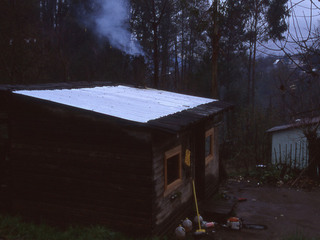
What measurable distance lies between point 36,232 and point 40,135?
93.2 inches

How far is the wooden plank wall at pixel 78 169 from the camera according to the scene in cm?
743

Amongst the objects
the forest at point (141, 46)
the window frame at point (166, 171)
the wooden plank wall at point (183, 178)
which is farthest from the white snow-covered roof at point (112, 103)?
the forest at point (141, 46)

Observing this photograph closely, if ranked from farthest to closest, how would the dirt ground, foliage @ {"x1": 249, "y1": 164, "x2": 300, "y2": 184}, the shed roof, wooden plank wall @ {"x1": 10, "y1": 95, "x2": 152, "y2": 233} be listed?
1. foliage @ {"x1": 249, "y1": 164, "x2": 300, "y2": 184}
2. the dirt ground
3. wooden plank wall @ {"x1": 10, "y1": 95, "x2": 152, "y2": 233}
4. the shed roof

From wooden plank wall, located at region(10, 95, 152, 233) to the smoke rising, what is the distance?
61.0 ft

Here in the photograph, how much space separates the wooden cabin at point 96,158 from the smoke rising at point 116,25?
17.6m

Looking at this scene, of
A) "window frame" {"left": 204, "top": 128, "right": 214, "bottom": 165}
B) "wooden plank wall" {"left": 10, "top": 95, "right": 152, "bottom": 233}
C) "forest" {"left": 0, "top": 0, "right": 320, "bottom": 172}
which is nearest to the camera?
"wooden plank wall" {"left": 10, "top": 95, "right": 152, "bottom": 233}

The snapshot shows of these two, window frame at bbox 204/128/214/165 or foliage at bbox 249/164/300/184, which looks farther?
foliage at bbox 249/164/300/184

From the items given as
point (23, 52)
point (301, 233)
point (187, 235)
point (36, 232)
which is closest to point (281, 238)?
point (301, 233)

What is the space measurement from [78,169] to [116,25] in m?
19.7

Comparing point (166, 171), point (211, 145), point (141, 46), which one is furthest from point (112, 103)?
point (141, 46)

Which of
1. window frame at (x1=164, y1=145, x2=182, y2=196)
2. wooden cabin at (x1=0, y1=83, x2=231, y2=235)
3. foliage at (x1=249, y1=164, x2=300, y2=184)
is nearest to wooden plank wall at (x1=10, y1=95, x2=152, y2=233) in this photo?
wooden cabin at (x1=0, y1=83, x2=231, y2=235)

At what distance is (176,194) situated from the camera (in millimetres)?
8859

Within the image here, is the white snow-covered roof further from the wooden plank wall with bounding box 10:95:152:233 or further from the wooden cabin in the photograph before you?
the wooden plank wall with bounding box 10:95:152:233

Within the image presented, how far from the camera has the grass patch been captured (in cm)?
734
